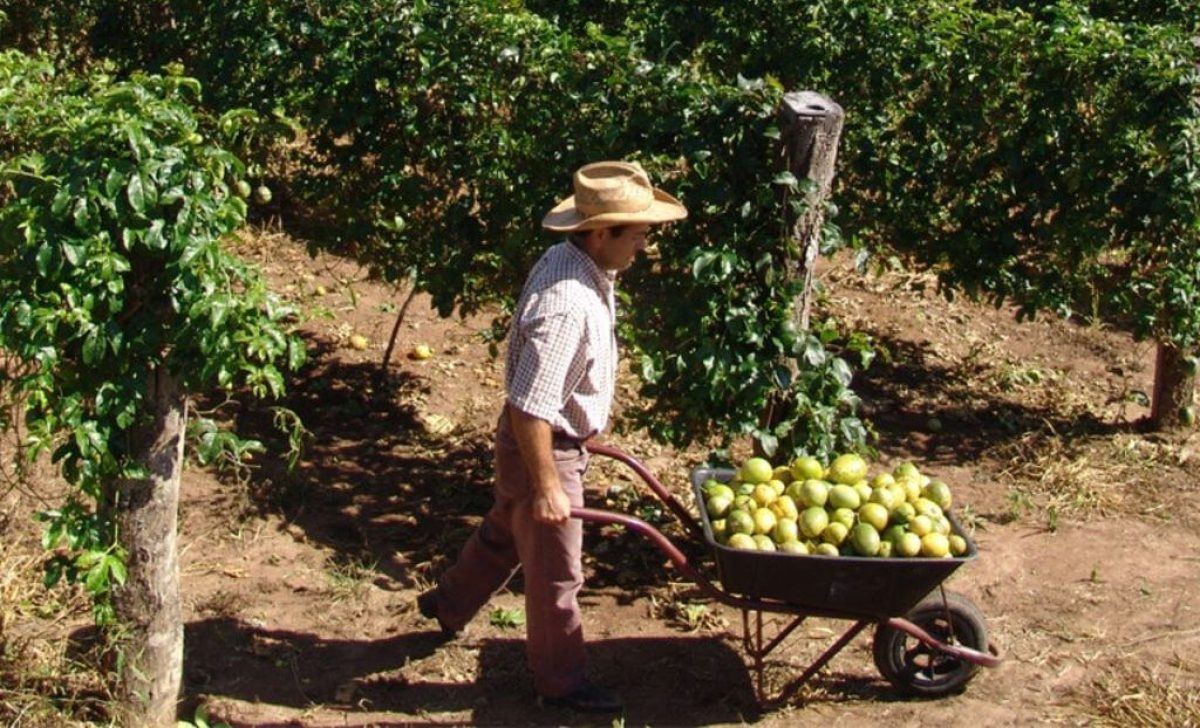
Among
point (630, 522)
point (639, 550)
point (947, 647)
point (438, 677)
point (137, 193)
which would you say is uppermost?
point (137, 193)

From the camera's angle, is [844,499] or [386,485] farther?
[386,485]

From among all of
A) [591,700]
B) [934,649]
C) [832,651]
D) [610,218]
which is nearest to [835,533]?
[832,651]

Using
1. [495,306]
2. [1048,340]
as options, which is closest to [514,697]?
[495,306]

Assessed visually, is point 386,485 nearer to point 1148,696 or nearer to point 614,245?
point 614,245

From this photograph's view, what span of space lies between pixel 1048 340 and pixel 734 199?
400 centimetres

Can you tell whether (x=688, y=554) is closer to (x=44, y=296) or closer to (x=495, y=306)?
(x=495, y=306)

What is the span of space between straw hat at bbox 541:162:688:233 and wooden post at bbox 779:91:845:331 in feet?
2.55

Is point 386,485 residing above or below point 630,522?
below

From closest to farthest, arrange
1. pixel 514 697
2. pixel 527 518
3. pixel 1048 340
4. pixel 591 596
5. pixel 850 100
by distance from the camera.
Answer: pixel 527 518 → pixel 514 697 → pixel 591 596 → pixel 850 100 → pixel 1048 340

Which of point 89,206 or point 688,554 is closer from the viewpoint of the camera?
point 89,206

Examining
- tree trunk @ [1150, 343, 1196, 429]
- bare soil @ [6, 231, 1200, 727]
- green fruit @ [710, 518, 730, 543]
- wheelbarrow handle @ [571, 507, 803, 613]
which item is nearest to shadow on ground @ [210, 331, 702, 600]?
bare soil @ [6, 231, 1200, 727]

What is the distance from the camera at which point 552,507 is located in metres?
4.84

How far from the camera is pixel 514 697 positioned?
5.44 metres

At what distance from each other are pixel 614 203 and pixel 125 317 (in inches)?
60.9
